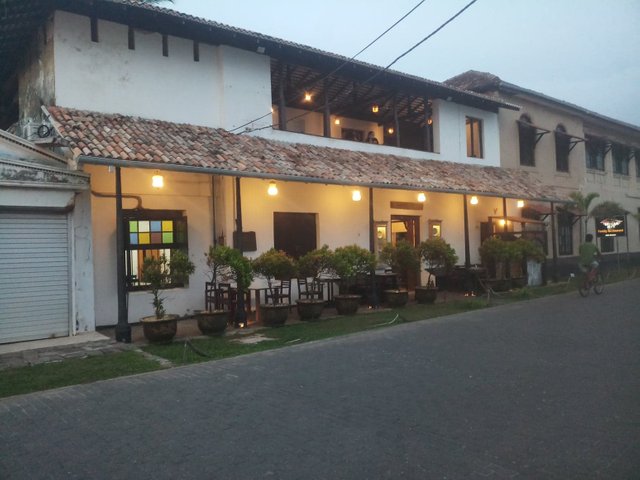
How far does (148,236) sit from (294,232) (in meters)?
4.13

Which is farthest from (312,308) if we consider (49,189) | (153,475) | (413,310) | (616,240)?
(616,240)

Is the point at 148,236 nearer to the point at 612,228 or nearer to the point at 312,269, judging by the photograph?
the point at 312,269

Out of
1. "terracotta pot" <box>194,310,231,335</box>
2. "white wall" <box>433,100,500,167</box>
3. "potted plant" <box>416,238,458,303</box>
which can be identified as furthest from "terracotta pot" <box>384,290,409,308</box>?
"white wall" <box>433,100,500,167</box>

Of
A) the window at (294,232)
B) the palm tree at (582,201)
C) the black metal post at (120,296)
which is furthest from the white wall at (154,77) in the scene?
the palm tree at (582,201)

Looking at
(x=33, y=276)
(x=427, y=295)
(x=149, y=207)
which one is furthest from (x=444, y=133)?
(x=33, y=276)

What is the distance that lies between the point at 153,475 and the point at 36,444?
4.62 feet

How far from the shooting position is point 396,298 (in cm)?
1291

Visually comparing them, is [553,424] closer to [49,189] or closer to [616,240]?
[49,189]

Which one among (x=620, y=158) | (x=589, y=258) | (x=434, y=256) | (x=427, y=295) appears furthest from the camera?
(x=620, y=158)

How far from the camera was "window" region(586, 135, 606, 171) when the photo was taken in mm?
25500

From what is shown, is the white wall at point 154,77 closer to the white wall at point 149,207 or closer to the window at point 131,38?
the window at point 131,38

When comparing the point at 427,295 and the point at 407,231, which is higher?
the point at 407,231

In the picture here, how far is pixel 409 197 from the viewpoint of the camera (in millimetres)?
17062

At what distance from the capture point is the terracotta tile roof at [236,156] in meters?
9.20
